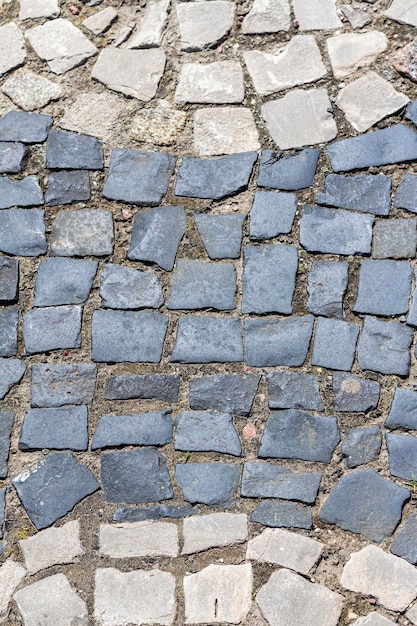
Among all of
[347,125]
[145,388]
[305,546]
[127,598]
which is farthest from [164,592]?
[347,125]

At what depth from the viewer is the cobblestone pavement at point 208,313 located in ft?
9.56

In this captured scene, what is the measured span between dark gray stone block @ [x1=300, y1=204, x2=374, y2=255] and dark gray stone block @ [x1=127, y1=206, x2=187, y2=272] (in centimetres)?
48

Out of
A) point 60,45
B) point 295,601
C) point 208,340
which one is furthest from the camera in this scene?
point 60,45

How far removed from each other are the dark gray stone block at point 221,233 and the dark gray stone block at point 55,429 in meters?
0.78

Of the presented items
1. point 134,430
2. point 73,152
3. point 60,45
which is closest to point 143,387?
point 134,430

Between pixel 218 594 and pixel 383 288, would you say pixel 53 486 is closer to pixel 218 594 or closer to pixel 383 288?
pixel 218 594

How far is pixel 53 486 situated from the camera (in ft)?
9.89

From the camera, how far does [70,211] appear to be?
11.1 feet

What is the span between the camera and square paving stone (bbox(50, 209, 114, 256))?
131 inches

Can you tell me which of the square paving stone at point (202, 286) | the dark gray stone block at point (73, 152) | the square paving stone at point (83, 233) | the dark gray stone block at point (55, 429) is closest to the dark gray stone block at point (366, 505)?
the square paving stone at point (202, 286)

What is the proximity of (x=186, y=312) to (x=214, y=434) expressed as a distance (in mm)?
476

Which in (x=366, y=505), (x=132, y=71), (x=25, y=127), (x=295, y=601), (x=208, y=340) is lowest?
(x=295, y=601)

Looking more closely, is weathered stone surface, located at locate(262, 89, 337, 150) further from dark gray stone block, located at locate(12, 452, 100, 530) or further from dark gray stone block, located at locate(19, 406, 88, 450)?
dark gray stone block, located at locate(12, 452, 100, 530)

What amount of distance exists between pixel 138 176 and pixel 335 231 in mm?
811
